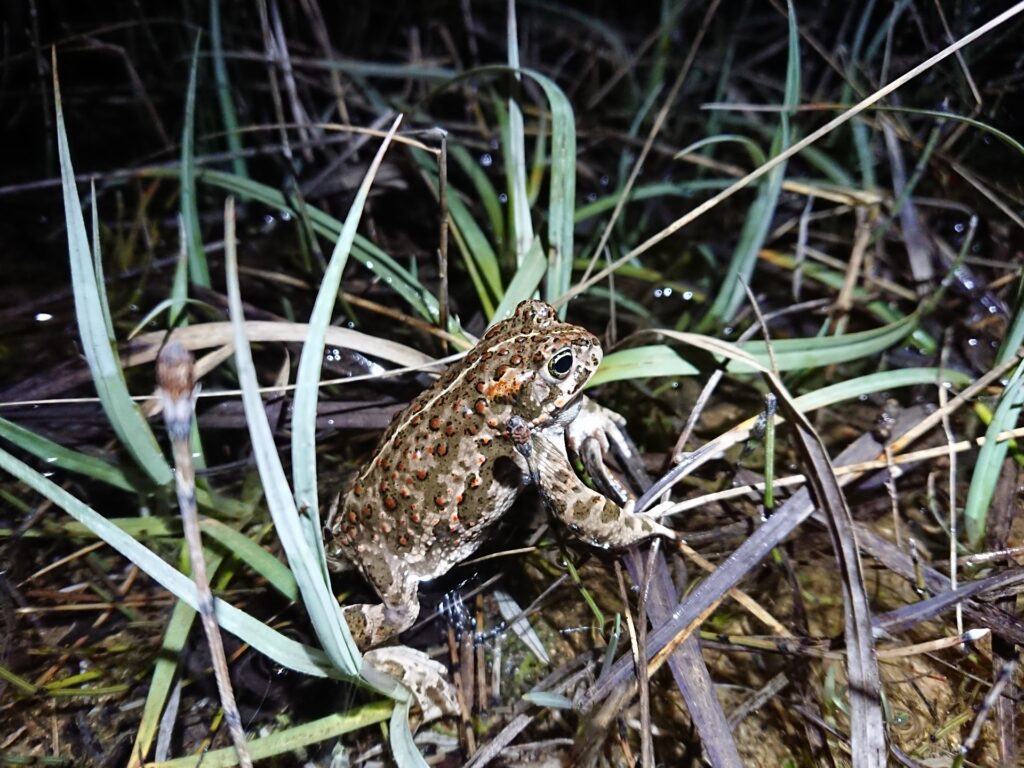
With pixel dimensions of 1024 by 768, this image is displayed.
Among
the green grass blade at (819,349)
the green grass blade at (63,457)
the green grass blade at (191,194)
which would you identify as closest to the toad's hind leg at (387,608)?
the green grass blade at (63,457)

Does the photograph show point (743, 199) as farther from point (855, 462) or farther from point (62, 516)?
point (62, 516)

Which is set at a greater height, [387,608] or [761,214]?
[761,214]

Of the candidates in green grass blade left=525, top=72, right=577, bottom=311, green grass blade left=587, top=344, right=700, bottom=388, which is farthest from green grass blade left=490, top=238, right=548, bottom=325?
green grass blade left=587, top=344, right=700, bottom=388

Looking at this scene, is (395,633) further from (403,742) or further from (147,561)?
(147,561)

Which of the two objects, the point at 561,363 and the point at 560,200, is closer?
the point at 561,363

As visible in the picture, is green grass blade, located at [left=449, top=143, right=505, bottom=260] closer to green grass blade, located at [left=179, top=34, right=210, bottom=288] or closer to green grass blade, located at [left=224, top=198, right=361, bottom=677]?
green grass blade, located at [left=179, top=34, right=210, bottom=288]

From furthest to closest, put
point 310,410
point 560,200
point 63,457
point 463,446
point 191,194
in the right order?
point 191,194
point 560,200
point 63,457
point 463,446
point 310,410

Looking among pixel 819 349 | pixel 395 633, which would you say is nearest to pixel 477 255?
pixel 819 349

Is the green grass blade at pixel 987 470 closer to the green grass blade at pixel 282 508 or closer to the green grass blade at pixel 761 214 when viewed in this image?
the green grass blade at pixel 761 214
